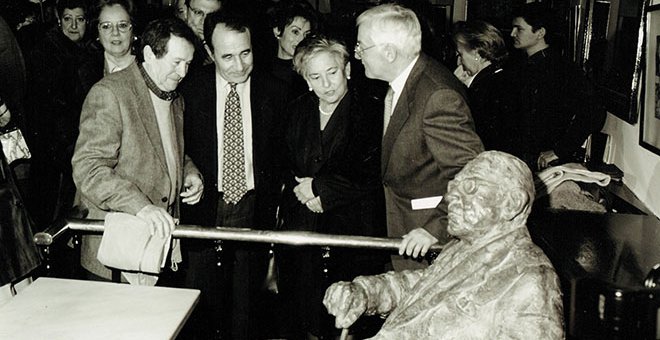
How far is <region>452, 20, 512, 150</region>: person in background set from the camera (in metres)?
5.19

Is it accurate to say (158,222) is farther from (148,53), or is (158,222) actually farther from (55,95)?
(55,95)

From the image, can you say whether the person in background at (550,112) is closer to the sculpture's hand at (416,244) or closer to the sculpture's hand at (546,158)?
the sculpture's hand at (546,158)

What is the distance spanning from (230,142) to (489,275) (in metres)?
2.07

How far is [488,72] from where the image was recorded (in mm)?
5293

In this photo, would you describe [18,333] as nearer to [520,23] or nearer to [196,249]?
[196,249]

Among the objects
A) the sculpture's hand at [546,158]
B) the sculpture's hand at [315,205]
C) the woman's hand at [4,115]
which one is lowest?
the sculpture's hand at [546,158]

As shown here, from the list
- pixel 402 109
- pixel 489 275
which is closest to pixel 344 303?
pixel 489 275

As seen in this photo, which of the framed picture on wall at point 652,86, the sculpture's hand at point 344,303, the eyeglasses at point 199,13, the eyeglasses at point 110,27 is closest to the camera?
the sculpture's hand at point 344,303

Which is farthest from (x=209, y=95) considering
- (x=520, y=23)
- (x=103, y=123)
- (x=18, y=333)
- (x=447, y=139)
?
(x=520, y=23)

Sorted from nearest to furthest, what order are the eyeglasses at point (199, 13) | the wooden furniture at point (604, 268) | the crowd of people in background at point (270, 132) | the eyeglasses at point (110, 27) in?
the wooden furniture at point (604, 268), the crowd of people in background at point (270, 132), the eyeglasses at point (110, 27), the eyeglasses at point (199, 13)

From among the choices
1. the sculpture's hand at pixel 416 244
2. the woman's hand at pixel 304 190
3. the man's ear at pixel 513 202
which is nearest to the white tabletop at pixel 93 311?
the sculpture's hand at pixel 416 244

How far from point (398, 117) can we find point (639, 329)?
158 centimetres

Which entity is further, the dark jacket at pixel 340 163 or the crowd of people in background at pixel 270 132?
the dark jacket at pixel 340 163

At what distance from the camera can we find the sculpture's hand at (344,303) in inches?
93.8
